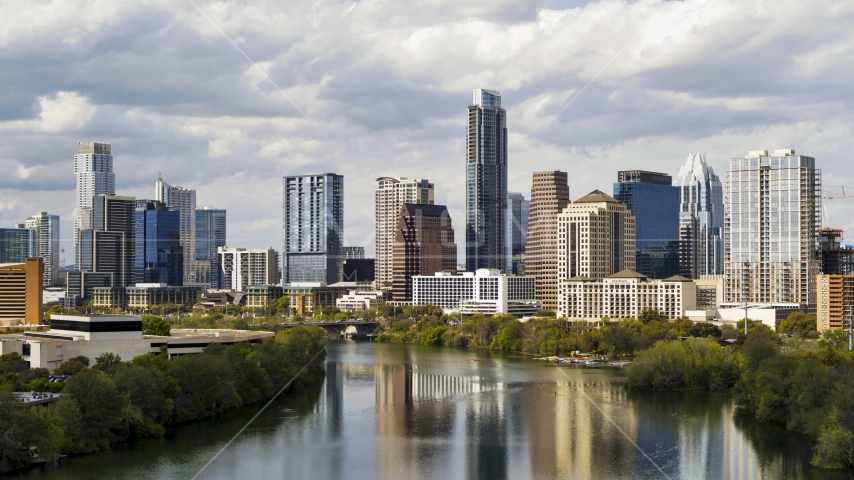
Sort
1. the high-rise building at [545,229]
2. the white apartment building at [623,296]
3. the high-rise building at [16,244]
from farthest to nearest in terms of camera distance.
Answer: the high-rise building at [16,244]
the high-rise building at [545,229]
the white apartment building at [623,296]

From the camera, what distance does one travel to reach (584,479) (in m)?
21.6

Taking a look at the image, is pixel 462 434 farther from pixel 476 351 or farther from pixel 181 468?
pixel 476 351

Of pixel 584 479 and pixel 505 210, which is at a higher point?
pixel 505 210

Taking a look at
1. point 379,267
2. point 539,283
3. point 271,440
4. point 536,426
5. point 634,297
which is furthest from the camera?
point 379,267

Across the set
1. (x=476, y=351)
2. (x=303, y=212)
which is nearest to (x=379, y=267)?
(x=303, y=212)

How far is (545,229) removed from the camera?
78188 millimetres

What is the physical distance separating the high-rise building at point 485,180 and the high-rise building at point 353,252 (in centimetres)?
2449

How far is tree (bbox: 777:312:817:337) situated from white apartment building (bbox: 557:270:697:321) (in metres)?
6.88

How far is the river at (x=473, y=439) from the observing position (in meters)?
22.3

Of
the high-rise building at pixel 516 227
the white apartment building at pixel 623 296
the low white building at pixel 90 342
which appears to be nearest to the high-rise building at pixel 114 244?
the high-rise building at pixel 516 227

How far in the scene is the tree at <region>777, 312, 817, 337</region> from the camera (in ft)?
171

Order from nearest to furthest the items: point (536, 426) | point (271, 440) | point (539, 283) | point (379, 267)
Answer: point (271, 440) → point (536, 426) → point (539, 283) → point (379, 267)

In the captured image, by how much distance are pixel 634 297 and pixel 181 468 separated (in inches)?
1760

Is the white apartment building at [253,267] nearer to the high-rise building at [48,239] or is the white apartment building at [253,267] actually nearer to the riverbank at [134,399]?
the high-rise building at [48,239]
